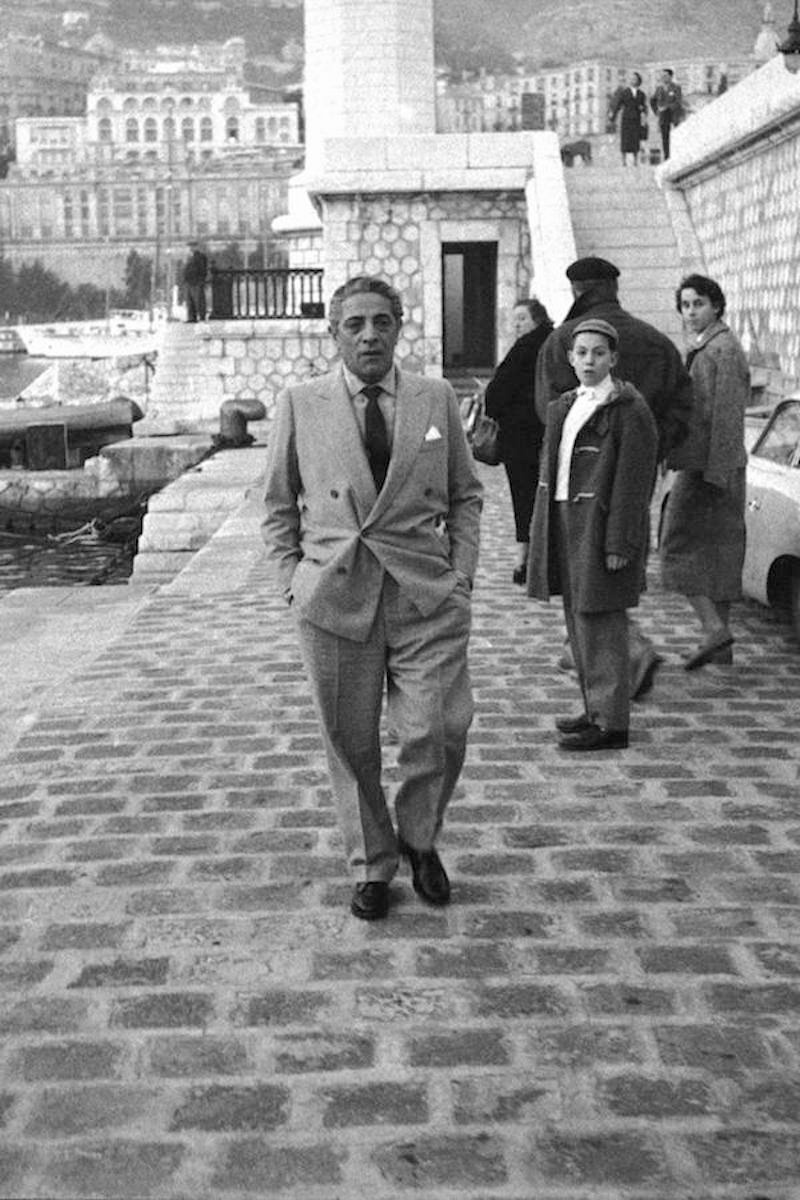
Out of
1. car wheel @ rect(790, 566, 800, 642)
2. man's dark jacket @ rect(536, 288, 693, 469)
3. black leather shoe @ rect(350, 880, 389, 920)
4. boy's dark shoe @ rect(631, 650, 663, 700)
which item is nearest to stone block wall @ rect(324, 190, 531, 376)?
car wheel @ rect(790, 566, 800, 642)

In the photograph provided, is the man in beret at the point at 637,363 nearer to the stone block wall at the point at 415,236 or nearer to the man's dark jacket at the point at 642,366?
the man's dark jacket at the point at 642,366

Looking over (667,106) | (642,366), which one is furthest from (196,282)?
(642,366)

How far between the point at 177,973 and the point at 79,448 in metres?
28.7

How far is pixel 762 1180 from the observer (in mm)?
3139

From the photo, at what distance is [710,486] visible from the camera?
757 centimetres

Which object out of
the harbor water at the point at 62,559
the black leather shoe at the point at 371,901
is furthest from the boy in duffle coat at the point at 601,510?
the harbor water at the point at 62,559

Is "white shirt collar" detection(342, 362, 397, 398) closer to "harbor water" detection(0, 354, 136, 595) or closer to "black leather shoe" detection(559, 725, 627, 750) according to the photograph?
"black leather shoe" detection(559, 725, 627, 750)

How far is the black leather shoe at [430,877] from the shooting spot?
4.61 metres

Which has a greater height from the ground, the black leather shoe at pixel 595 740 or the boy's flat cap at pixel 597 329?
the boy's flat cap at pixel 597 329

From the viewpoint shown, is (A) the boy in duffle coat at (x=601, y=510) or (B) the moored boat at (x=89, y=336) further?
(B) the moored boat at (x=89, y=336)

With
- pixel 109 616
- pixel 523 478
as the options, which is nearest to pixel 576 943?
pixel 523 478

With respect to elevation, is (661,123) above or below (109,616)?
above

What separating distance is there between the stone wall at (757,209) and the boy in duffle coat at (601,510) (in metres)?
10.7

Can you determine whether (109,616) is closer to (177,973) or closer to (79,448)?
(177,973)
